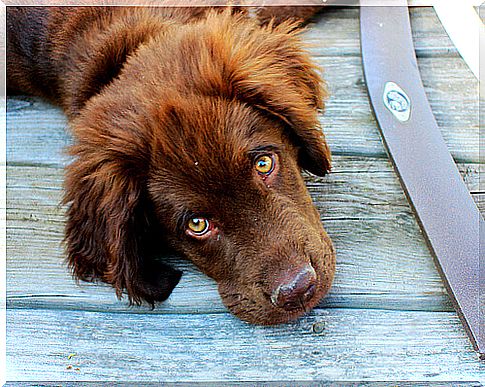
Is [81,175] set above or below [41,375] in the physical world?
above

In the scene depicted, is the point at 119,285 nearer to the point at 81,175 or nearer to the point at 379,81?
the point at 81,175

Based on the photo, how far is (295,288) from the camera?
206 cm

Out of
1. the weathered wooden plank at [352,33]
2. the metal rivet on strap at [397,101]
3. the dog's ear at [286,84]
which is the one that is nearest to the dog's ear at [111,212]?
the dog's ear at [286,84]

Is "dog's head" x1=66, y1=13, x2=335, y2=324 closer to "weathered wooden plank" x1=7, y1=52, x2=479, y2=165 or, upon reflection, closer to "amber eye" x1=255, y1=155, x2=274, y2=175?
"amber eye" x1=255, y1=155, x2=274, y2=175

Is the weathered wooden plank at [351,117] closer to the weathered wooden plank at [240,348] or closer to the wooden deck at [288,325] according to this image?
the wooden deck at [288,325]

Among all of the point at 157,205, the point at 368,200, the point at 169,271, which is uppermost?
the point at 157,205

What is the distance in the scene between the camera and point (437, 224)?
259cm

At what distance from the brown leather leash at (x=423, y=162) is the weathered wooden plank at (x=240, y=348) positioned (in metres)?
0.15

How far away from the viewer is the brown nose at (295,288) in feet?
6.77

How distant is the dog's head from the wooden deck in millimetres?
164

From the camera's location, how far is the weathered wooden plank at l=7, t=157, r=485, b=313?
2.47m

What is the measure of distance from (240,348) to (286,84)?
1.01 m

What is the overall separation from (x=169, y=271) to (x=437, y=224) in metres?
1.12

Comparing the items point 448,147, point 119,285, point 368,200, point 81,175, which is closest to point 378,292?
point 368,200
